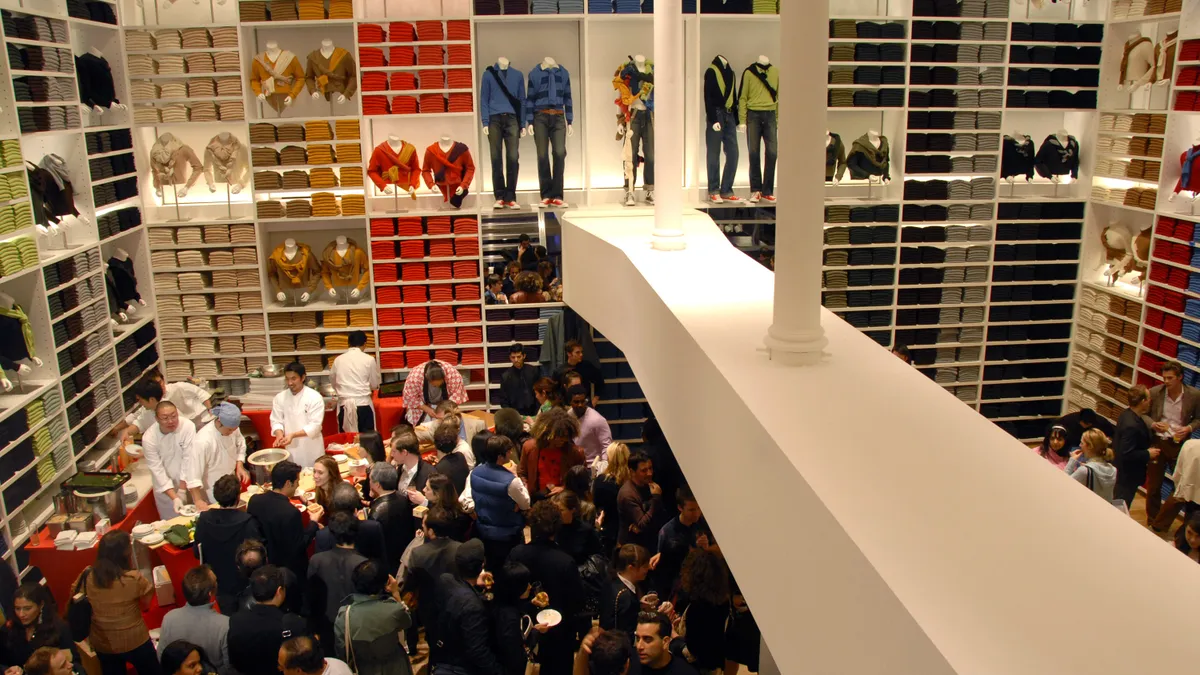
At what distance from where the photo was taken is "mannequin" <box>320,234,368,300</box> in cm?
980

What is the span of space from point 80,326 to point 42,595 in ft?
11.8

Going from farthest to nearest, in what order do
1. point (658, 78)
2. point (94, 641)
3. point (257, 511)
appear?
point (658, 78) < point (257, 511) < point (94, 641)

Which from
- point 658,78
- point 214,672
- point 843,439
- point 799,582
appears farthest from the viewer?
point 658,78

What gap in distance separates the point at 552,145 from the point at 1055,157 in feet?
17.0

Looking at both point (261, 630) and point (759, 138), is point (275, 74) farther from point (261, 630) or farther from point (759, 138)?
point (261, 630)

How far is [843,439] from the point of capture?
3160 mm

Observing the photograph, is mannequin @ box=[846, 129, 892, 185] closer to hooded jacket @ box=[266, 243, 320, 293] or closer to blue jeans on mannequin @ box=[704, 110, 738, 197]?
blue jeans on mannequin @ box=[704, 110, 738, 197]

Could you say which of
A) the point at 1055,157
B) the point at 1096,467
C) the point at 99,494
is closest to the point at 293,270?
the point at 99,494

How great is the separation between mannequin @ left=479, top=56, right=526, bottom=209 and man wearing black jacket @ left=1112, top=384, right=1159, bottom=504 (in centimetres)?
580

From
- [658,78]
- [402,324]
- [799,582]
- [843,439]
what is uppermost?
[658,78]

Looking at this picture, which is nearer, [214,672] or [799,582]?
[799,582]

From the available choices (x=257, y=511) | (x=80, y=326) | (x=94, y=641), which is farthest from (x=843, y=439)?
(x=80, y=326)

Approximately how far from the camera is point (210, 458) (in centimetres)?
706

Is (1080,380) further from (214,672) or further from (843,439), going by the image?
(214,672)
